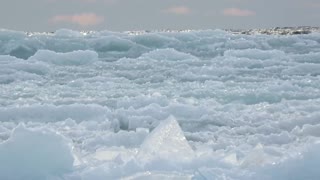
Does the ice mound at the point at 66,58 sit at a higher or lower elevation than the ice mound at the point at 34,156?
lower

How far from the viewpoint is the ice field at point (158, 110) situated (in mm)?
3881

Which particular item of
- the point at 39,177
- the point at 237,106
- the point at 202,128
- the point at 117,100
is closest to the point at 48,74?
the point at 117,100

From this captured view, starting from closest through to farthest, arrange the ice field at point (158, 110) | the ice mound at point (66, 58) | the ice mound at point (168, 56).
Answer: the ice field at point (158, 110) → the ice mound at point (66, 58) → the ice mound at point (168, 56)

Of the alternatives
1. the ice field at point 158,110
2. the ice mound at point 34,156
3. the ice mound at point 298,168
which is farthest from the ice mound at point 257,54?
the ice mound at point 34,156

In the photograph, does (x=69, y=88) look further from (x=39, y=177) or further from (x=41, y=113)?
(x=39, y=177)

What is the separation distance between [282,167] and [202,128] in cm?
340

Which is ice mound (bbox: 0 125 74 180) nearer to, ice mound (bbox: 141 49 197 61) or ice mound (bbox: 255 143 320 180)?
ice mound (bbox: 255 143 320 180)

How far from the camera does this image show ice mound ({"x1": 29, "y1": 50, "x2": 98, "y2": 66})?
16391 mm

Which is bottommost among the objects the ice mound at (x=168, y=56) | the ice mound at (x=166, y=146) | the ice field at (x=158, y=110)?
the ice mound at (x=168, y=56)

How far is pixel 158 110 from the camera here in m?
7.88

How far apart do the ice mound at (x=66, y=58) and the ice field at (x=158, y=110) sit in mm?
30

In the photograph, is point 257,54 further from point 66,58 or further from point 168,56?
point 66,58

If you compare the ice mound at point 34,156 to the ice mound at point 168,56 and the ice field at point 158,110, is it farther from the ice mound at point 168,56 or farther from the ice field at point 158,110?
the ice mound at point 168,56

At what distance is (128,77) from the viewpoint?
1303 cm
